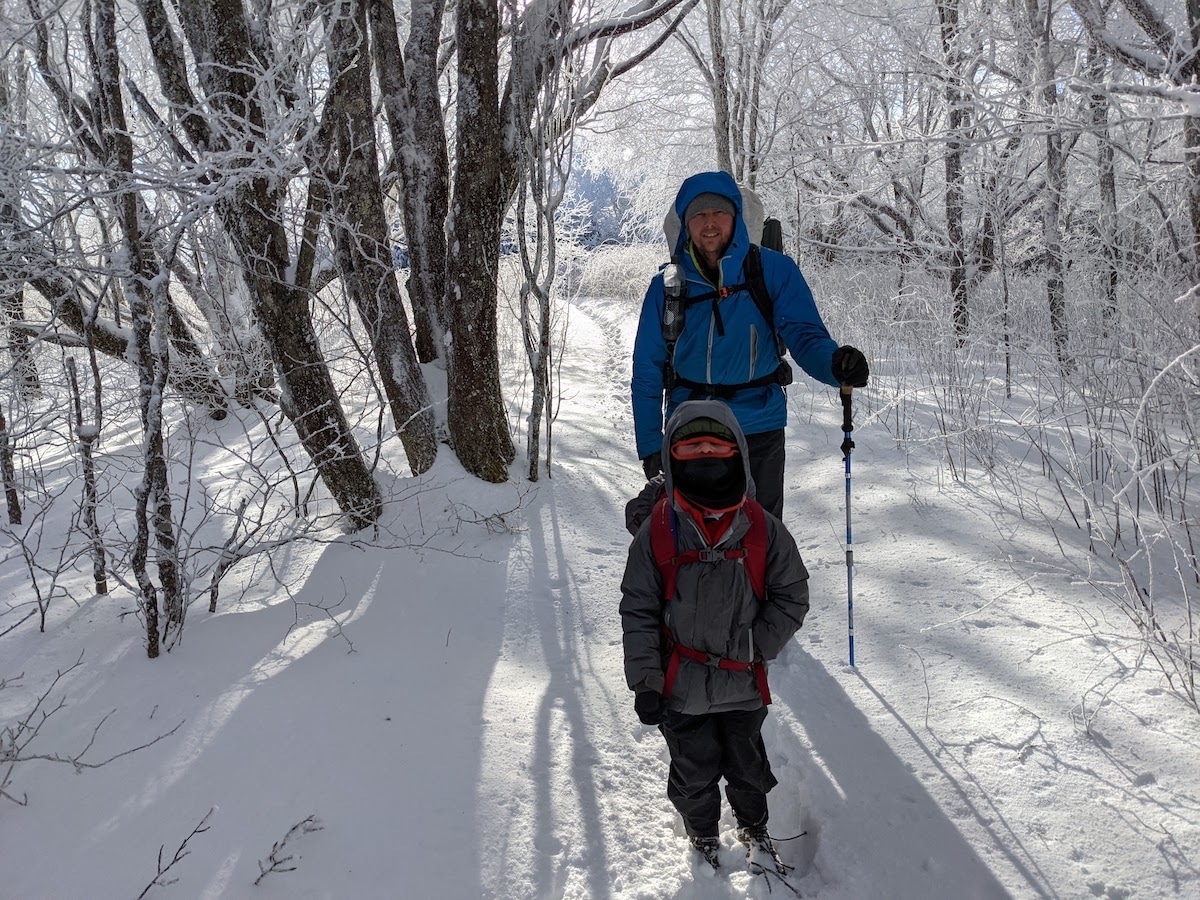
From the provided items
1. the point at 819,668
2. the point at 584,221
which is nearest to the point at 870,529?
the point at 819,668

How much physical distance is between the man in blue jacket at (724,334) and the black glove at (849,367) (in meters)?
0.09

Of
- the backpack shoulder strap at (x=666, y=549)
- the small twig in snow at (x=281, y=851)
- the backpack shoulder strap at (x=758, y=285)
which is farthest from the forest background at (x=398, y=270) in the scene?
the backpack shoulder strap at (x=666, y=549)

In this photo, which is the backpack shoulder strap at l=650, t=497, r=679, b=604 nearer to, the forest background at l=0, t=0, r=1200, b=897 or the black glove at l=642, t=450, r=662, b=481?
the black glove at l=642, t=450, r=662, b=481

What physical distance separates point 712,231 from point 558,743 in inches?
78.9

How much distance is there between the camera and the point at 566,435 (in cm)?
639

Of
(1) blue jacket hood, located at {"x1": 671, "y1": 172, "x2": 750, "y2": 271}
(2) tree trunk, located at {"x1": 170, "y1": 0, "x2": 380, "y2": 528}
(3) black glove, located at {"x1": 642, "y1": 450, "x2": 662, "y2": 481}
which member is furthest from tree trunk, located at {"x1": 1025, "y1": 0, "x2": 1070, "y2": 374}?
(2) tree trunk, located at {"x1": 170, "y1": 0, "x2": 380, "y2": 528}

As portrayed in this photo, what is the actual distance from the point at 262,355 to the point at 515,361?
493 cm

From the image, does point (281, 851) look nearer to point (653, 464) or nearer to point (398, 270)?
point (653, 464)

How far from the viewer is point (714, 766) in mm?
2111

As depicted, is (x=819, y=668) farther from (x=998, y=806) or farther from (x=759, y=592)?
(x=759, y=592)

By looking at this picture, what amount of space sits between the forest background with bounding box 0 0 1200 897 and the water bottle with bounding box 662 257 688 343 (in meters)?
1.42

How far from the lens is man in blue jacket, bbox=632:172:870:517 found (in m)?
2.66

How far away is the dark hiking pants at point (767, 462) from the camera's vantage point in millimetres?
2742

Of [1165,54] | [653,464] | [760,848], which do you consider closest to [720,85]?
[1165,54]
